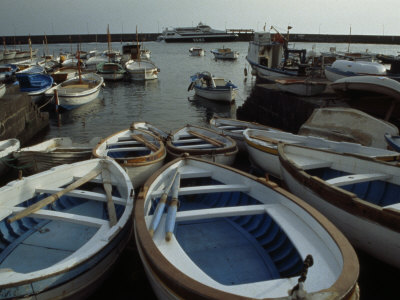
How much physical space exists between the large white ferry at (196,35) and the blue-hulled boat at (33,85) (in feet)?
347

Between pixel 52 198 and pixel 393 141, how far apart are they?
957cm

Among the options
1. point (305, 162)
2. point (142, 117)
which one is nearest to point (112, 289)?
point (305, 162)

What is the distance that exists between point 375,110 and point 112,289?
12931 millimetres

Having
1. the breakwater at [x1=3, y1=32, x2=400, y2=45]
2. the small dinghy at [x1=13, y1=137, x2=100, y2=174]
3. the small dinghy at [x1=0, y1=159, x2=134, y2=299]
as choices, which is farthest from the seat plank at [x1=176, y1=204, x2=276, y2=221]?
the breakwater at [x1=3, y1=32, x2=400, y2=45]

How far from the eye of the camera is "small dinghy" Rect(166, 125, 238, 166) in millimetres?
10072

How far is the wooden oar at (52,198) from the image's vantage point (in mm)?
5516

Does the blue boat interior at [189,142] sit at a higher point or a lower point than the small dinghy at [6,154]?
higher

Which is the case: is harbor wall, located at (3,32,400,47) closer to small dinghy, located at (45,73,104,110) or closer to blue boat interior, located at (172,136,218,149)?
small dinghy, located at (45,73,104,110)

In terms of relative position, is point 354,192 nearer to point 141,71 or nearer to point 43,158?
point 43,158

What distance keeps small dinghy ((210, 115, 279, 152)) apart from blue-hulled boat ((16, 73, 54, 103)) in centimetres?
1480

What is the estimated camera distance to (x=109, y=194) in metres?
6.54

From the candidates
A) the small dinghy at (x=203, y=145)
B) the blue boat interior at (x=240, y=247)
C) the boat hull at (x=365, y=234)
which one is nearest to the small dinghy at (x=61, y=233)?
the blue boat interior at (x=240, y=247)

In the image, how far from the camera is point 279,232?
5523 millimetres

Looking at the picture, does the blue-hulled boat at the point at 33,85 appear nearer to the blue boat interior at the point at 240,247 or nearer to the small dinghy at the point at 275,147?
the small dinghy at the point at 275,147
